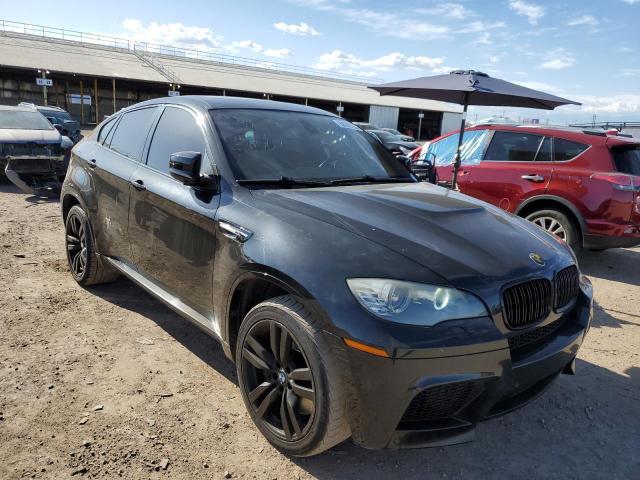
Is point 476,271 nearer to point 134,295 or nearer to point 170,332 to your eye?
point 170,332

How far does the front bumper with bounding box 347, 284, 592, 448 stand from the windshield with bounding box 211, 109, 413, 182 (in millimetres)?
1426

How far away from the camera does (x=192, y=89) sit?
39.5m

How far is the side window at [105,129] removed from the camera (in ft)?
14.2

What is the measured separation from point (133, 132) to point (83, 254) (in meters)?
1.21

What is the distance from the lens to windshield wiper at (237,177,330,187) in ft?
9.12

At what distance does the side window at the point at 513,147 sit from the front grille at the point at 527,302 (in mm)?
4587

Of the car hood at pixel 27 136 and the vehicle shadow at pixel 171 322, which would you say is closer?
the vehicle shadow at pixel 171 322

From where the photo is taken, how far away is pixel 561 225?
5.97m

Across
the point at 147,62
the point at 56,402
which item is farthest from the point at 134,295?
the point at 147,62

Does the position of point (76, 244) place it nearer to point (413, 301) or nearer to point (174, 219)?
point (174, 219)

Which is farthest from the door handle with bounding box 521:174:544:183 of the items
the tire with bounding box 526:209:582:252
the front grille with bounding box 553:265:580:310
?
the front grille with bounding box 553:265:580:310

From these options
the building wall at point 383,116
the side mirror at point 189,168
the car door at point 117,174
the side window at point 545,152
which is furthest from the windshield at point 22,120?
the building wall at point 383,116

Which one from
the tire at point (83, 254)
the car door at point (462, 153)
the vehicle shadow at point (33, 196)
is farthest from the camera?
the vehicle shadow at point (33, 196)

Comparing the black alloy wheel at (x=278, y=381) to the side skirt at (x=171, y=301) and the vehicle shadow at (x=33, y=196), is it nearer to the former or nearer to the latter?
the side skirt at (x=171, y=301)
